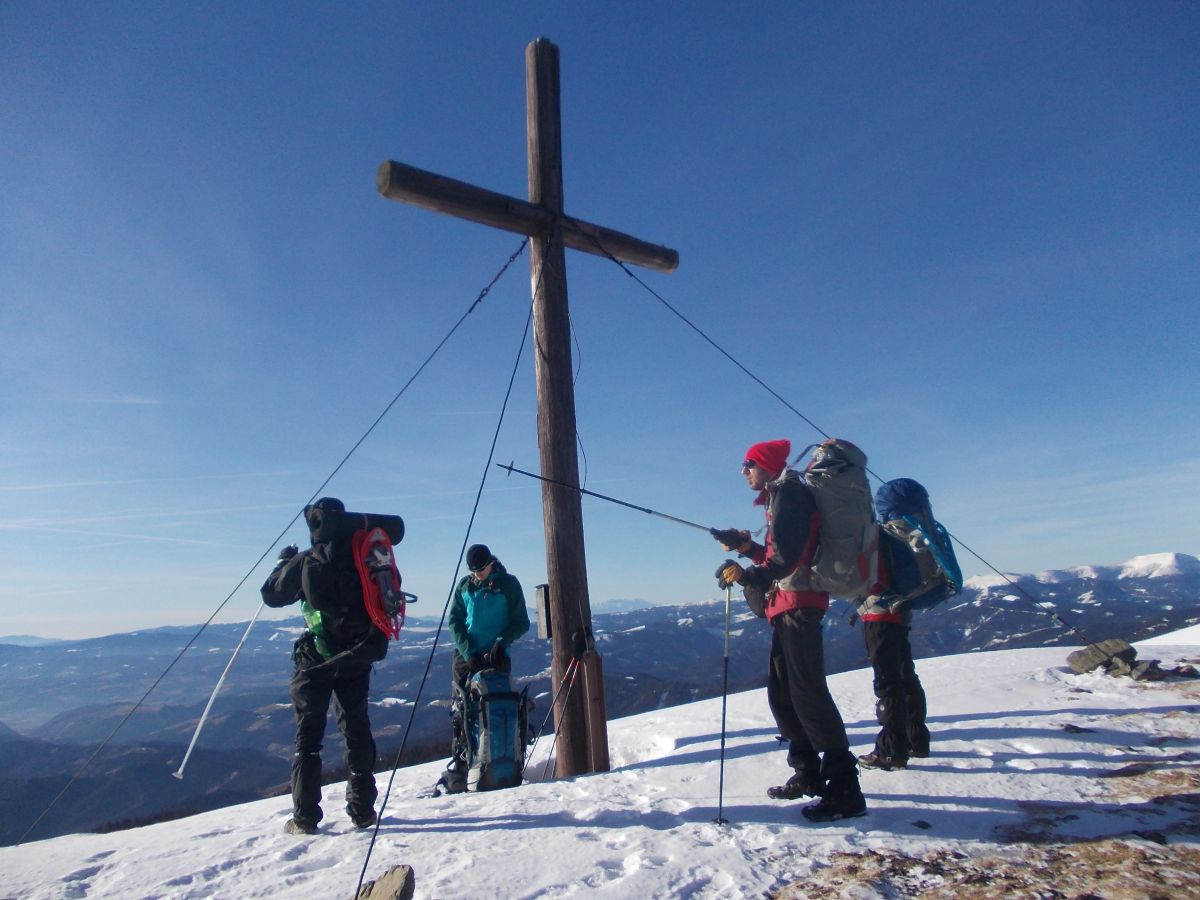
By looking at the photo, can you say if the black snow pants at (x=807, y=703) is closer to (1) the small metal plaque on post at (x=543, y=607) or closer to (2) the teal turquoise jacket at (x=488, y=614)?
(1) the small metal plaque on post at (x=543, y=607)

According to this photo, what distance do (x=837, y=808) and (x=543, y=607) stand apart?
3.04 m

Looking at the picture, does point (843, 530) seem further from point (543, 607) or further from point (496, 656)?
point (496, 656)

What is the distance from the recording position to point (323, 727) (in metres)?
4.59

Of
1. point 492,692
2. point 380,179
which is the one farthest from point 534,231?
point 492,692

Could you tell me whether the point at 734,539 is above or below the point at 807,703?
above

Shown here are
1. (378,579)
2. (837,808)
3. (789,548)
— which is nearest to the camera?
(837,808)

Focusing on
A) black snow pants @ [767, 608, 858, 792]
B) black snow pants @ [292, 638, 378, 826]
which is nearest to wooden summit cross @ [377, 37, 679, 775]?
black snow pants @ [292, 638, 378, 826]

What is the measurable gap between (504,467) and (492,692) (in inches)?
81.2

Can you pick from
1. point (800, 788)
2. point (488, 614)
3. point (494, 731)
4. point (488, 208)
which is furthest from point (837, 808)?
point (488, 208)

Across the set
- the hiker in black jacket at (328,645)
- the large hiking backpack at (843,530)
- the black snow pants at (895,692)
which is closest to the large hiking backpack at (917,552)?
the black snow pants at (895,692)

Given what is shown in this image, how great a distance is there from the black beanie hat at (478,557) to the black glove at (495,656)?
792 millimetres

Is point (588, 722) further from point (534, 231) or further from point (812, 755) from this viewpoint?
point (534, 231)

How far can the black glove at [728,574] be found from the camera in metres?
3.93

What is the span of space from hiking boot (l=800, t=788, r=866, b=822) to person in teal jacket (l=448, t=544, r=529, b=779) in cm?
316
